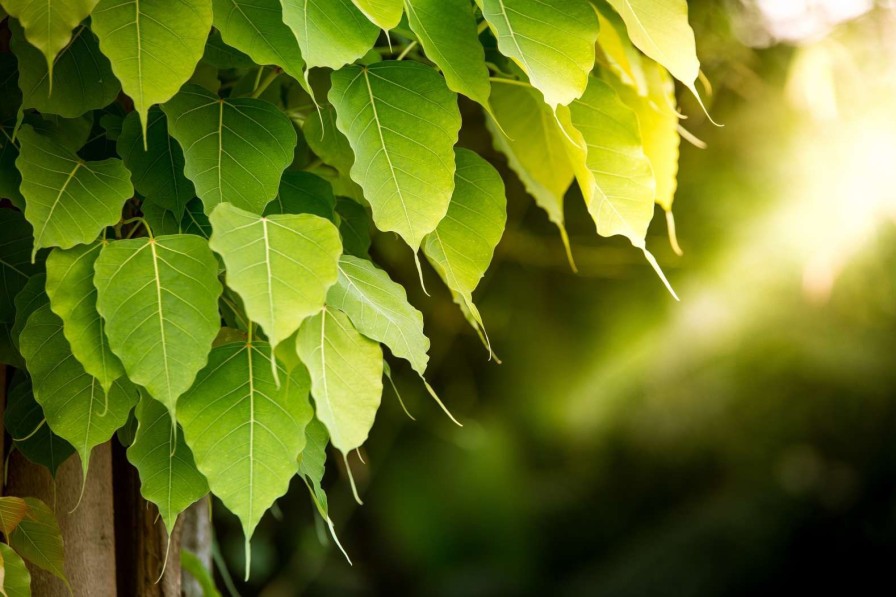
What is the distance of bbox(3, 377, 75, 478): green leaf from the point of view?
0.48 metres

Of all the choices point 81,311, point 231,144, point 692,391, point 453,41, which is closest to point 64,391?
point 81,311

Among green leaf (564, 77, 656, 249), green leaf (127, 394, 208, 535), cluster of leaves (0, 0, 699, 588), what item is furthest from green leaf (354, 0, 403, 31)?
green leaf (127, 394, 208, 535)

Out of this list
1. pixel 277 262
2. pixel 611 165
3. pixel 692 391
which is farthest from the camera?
pixel 692 391

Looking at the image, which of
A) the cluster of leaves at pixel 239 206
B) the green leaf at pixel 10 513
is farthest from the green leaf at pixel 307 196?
the green leaf at pixel 10 513

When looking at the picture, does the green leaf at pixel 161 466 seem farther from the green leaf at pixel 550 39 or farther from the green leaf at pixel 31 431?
the green leaf at pixel 550 39

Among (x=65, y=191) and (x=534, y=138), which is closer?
(x=65, y=191)

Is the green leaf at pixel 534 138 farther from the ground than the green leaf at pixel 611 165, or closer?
closer

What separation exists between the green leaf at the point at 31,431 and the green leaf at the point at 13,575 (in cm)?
6

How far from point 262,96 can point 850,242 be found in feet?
3.26

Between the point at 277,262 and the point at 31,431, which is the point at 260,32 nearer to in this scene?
the point at 277,262

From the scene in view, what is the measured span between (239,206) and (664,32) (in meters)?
0.24

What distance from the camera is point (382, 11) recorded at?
1.25ft

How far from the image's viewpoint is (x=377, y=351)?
0.39 meters

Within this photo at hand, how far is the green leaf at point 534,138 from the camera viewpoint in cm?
56
